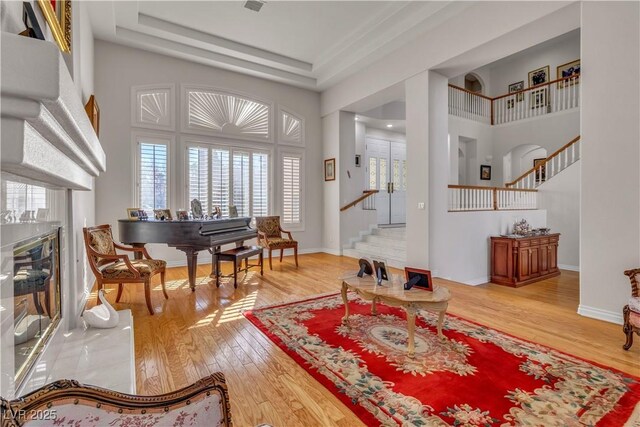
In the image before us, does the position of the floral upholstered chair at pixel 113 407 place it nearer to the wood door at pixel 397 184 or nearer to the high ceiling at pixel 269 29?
the high ceiling at pixel 269 29

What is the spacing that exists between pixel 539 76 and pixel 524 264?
7.35m

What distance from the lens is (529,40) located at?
164 inches

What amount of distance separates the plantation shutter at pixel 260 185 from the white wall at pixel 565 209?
6.14m

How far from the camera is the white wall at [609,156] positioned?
310 centimetres

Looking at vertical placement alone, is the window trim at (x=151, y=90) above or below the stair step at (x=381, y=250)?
above

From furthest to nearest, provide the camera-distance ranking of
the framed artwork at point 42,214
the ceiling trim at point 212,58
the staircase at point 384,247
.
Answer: the staircase at point 384,247 → the ceiling trim at point 212,58 → the framed artwork at point 42,214

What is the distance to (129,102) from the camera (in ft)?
18.0

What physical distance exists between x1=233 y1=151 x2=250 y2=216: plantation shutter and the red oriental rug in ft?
12.8

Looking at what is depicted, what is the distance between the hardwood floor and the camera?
1.98m

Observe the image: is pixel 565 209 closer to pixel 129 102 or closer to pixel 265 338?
pixel 265 338

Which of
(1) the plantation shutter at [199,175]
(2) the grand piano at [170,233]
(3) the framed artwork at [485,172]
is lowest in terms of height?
(2) the grand piano at [170,233]

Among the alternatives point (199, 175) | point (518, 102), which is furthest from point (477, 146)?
point (199, 175)

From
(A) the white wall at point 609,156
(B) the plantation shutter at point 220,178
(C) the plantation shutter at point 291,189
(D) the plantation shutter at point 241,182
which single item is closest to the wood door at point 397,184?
(C) the plantation shutter at point 291,189

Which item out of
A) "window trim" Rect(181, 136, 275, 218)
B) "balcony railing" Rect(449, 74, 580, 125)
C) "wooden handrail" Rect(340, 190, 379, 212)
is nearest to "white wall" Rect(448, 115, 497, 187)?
"balcony railing" Rect(449, 74, 580, 125)
